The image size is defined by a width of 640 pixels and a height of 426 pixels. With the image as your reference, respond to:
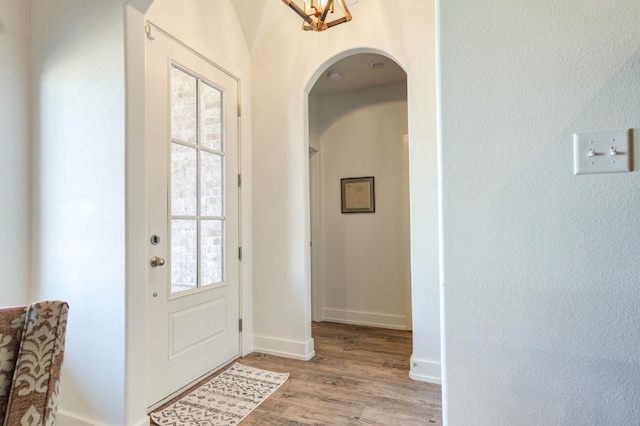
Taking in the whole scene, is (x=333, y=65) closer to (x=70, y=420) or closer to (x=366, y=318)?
(x=366, y=318)

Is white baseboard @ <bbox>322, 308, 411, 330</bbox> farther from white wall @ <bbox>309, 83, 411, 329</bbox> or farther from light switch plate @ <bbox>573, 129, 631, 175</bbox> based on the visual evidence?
light switch plate @ <bbox>573, 129, 631, 175</bbox>

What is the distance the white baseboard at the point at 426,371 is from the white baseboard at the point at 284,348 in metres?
0.81

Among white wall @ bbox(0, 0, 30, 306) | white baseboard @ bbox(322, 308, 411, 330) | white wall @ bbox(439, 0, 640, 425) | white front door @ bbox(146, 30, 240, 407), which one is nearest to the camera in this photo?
white wall @ bbox(439, 0, 640, 425)

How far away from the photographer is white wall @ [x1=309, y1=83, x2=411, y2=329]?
348cm

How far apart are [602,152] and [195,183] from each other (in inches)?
83.8

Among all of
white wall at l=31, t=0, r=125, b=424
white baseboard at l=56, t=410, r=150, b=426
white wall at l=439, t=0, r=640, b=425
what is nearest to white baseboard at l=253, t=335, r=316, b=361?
white baseboard at l=56, t=410, r=150, b=426

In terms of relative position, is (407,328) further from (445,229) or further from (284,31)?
(284,31)

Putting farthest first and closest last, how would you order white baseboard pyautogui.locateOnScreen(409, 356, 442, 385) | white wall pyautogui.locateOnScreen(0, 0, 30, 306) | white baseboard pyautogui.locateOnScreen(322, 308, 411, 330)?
white baseboard pyautogui.locateOnScreen(322, 308, 411, 330) < white baseboard pyautogui.locateOnScreen(409, 356, 442, 385) < white wall pyautogui.locateOnScreen(0, 0, 30, 306)

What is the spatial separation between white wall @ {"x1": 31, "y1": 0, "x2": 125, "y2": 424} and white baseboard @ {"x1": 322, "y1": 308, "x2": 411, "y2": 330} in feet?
8.23

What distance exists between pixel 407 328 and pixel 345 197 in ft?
5.15

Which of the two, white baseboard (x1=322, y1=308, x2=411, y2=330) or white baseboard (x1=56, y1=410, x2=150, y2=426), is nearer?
white baseboard (x1=56, y1=410, x2=150, y2=426)

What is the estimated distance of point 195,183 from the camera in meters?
2.23

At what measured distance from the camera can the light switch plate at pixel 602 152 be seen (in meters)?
0.79

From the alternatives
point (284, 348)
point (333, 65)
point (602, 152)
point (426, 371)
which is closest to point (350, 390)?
point (426, 371)
